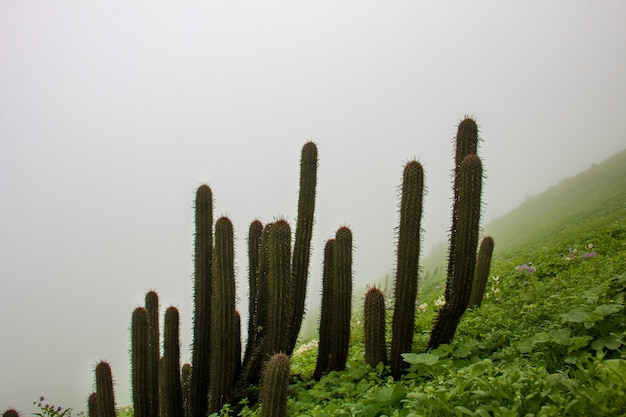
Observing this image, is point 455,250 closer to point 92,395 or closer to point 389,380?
point 389,380

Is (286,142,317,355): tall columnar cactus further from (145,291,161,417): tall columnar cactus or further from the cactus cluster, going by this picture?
(145,291,161,417): tall columnar cactus

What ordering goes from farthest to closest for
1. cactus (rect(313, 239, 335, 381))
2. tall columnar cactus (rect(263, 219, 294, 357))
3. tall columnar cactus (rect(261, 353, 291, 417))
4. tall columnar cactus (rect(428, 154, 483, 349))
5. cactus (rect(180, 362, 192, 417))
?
cactus (rect(180, 362, 192, 417))
cactus (rect(313, 239, 335, 381))
tall columnar cactus (rect(263, 219, 294, 357))
tall columnar cactus (rect(428, 154, 483, 349))
tall columnar cactus (rect(261, 353, 291, 417))

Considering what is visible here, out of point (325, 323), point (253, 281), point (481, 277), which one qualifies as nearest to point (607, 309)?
point (325, 323)

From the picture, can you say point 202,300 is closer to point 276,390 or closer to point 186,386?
point 186,386

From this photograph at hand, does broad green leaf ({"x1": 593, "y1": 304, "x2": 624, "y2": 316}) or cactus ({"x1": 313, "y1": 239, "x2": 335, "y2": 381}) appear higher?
cactus ({"x1": 313, "y1": 239, "x2": 335, "y2": 381})

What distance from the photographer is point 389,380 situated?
17.6 ft

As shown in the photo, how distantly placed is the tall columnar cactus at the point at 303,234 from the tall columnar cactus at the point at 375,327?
58.2 inches

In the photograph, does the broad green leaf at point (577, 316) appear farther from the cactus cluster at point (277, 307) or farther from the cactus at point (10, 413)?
the cactus at point (10, 413)

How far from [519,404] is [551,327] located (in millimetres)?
2138

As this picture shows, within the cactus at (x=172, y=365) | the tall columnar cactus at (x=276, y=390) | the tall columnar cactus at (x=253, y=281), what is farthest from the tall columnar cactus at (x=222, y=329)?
the tall columnar cactus at (x=276, y=390)

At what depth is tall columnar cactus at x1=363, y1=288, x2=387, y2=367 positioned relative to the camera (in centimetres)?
619

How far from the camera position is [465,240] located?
20.0 ft

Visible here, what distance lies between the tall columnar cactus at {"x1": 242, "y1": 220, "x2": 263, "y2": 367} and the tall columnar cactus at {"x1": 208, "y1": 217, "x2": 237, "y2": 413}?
0.51 metres

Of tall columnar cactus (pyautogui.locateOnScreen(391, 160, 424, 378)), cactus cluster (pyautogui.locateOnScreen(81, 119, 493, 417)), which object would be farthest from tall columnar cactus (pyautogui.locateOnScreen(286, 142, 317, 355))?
tall columnar cactus (pyautogui.locateOnScreen(391, 160, 424, 378))
